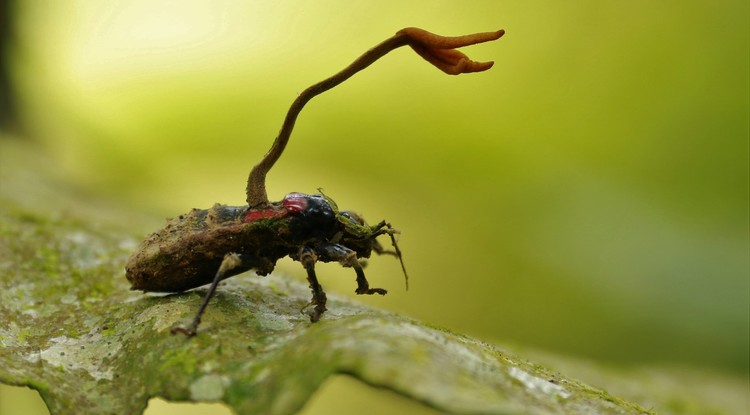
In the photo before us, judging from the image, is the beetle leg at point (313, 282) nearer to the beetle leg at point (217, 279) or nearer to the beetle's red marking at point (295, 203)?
the beetle's red marking at point (295, 203)

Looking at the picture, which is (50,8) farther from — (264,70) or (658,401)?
(658,401)

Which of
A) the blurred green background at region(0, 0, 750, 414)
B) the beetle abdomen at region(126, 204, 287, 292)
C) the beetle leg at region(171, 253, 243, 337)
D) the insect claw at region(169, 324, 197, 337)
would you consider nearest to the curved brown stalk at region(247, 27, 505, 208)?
the beetle abdomen at region(126, 204, 287, 292)

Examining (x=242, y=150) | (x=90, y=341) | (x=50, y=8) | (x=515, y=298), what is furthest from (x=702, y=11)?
(x=50, y=8)

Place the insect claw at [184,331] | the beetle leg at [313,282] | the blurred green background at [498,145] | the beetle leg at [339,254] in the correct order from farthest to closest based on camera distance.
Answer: the blurred green background at [498,145], the beetle leg at [339,254], the beetle leg at [313,282], the insect claw at [184,331]

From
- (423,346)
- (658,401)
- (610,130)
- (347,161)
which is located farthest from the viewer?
(347,161)

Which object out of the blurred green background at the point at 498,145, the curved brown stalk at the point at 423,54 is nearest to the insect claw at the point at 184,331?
the curved brown stalk at the point at 423,54

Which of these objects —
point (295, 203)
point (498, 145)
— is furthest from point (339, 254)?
point (498, 145)
